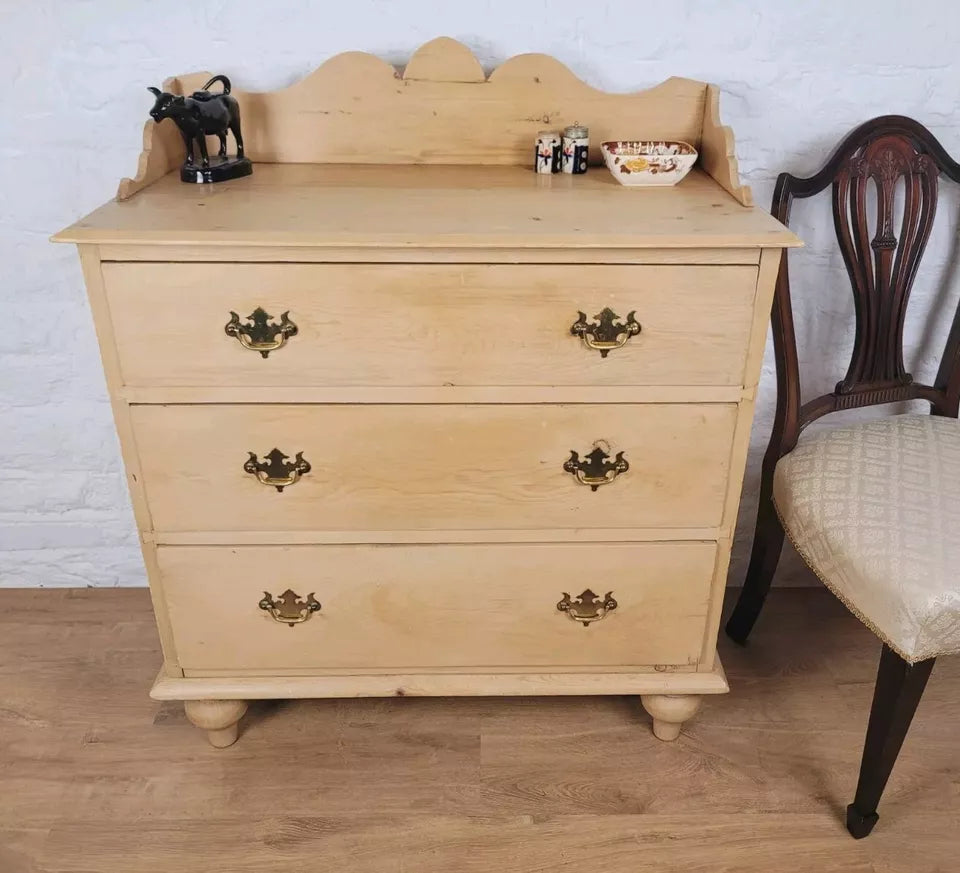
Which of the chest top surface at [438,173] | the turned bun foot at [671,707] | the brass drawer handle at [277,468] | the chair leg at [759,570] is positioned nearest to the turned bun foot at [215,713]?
the brass drawer handle at [277,468]

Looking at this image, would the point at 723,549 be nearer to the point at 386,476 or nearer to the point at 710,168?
the point at 386,476

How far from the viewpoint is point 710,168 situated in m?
1.66

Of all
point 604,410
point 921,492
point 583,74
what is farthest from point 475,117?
point 921,492

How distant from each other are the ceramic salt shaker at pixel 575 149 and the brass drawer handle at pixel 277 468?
756 millimetres

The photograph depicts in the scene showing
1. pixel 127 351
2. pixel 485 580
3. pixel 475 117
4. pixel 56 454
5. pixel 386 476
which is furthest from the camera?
pixel 56 454

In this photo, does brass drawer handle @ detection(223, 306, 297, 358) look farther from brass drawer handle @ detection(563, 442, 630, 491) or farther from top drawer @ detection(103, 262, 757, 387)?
brass drawer handle @ detection(563, 442, 630, 491)

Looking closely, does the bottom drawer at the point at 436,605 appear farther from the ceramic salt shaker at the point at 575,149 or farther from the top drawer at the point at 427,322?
the ceramic salt shaker at the point at 575,149

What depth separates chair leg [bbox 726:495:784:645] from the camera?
187cm

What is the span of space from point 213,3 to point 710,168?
100 cm

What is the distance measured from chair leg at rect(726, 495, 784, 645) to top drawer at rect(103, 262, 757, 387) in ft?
1.92

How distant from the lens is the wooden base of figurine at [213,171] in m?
1.53

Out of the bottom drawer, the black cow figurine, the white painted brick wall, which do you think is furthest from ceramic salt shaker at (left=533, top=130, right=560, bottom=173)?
the bottom drawer

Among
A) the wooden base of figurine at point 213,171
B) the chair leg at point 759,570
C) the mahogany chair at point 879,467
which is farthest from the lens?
the chair leg at point 759,570

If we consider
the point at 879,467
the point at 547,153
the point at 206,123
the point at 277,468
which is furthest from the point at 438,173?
the point at 879,467
